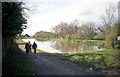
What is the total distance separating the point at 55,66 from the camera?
29.7 ft

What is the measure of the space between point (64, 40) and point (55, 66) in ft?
16.3

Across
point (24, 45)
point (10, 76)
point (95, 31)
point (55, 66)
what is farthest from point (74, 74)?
point (95, 31)

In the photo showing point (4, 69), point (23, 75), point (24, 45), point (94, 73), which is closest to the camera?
point (23, 75)

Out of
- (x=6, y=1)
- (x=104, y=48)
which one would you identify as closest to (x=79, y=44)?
(x=104, y=48)

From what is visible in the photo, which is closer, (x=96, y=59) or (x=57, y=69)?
(x=57, y=69)

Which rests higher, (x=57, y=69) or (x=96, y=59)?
(x=96, y=59)

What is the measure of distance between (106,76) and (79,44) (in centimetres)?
478

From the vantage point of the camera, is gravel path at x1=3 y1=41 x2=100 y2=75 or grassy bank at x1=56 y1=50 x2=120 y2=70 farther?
grassy bank at x1=56 y1=50 x2=120 y2=70

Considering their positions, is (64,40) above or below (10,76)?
above

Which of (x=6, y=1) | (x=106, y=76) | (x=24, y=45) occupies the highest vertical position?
(x=6, y=1)

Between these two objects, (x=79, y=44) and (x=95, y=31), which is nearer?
(x=79, y=44)

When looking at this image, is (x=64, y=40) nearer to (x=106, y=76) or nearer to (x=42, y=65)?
(x=42, y=65)

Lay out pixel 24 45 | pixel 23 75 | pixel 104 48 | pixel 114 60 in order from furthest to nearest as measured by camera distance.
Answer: pixel 24 45 → pixel 104 48 → pixel 114 60 → pixel 23 75

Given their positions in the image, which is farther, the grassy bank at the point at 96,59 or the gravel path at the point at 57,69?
the grassy bank at the point at 96,59
